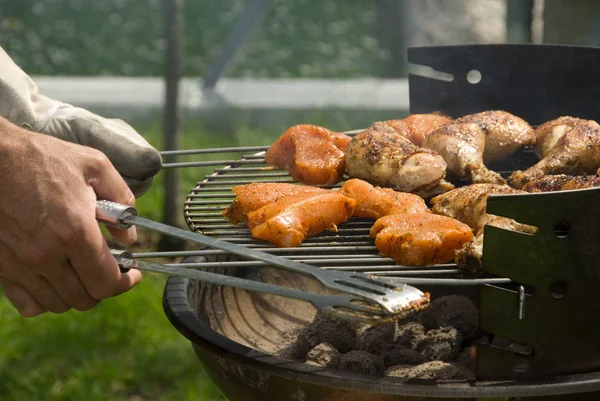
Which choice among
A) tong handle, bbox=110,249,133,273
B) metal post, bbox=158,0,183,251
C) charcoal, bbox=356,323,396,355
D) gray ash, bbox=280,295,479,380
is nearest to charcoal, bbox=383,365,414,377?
gray ash, bbox=280,295,479,380

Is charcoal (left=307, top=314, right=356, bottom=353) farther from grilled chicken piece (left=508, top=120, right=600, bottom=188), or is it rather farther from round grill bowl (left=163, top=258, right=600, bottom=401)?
grilled chicken piece (left=508, top=120, right=600, bottom=188)

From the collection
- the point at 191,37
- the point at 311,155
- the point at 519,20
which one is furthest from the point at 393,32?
the point at 311,155

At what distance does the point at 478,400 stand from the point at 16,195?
126cm

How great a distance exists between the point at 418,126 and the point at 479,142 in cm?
31

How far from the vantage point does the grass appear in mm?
4289

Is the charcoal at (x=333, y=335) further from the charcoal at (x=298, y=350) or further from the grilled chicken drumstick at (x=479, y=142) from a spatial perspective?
the grilled chicken drumstick at (x=479, y=142)

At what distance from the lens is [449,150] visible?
2.77 meters

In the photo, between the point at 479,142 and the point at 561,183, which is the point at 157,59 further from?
the point at 561,183

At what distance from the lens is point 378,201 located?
8.16 ft

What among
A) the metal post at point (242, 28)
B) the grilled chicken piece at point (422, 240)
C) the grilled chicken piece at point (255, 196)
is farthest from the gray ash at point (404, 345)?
the metal post at point (242, 28)

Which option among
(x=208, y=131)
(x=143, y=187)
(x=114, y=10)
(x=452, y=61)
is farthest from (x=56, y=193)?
(x=114, y=10)

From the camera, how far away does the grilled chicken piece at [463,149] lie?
8.82 ft

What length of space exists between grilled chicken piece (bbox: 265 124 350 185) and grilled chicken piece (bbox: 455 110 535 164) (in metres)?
0.48

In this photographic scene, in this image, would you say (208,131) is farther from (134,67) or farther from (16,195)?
(16,195)
